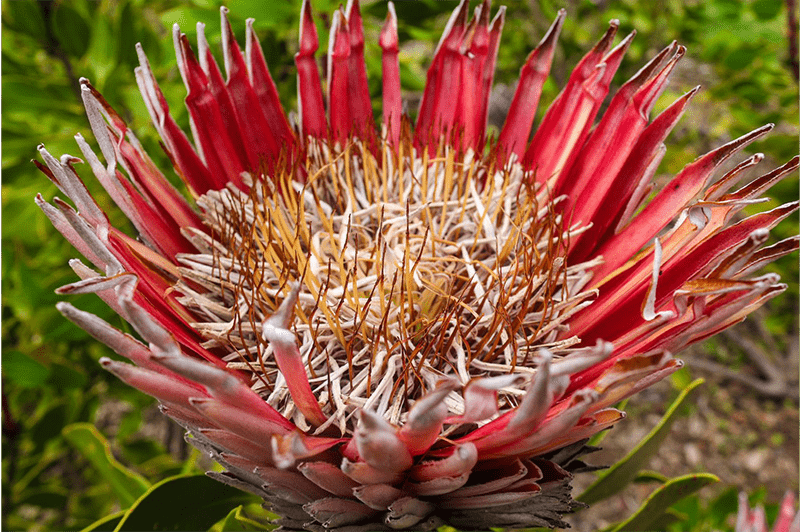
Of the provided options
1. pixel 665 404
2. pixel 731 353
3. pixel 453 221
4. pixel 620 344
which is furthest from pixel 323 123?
pixel 731 353

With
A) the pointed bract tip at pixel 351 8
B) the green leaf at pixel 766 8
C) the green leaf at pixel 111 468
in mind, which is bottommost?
the green leaf at pixel 111 468

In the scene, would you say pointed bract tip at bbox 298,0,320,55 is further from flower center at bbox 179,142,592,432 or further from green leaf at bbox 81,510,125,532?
green leaf at bbox 81,510,125,532

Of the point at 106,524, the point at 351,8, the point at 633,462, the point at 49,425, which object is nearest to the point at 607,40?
the point at 351,8

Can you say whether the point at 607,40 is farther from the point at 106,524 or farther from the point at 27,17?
the point at 27,17

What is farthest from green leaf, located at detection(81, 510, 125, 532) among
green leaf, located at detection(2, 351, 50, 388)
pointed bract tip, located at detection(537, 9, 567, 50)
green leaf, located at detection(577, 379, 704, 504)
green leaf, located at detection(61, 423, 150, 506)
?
pointed bract tip, located at detection(537, 9, 567, 50)

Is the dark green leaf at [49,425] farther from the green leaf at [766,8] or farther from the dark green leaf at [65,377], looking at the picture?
the green leaf at [766,8]

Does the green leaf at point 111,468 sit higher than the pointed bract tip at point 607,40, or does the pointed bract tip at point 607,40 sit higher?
the pointed bract tip at point 607,40

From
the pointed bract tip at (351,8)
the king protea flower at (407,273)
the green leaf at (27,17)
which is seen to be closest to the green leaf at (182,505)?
the king protea flower at (407,273)
